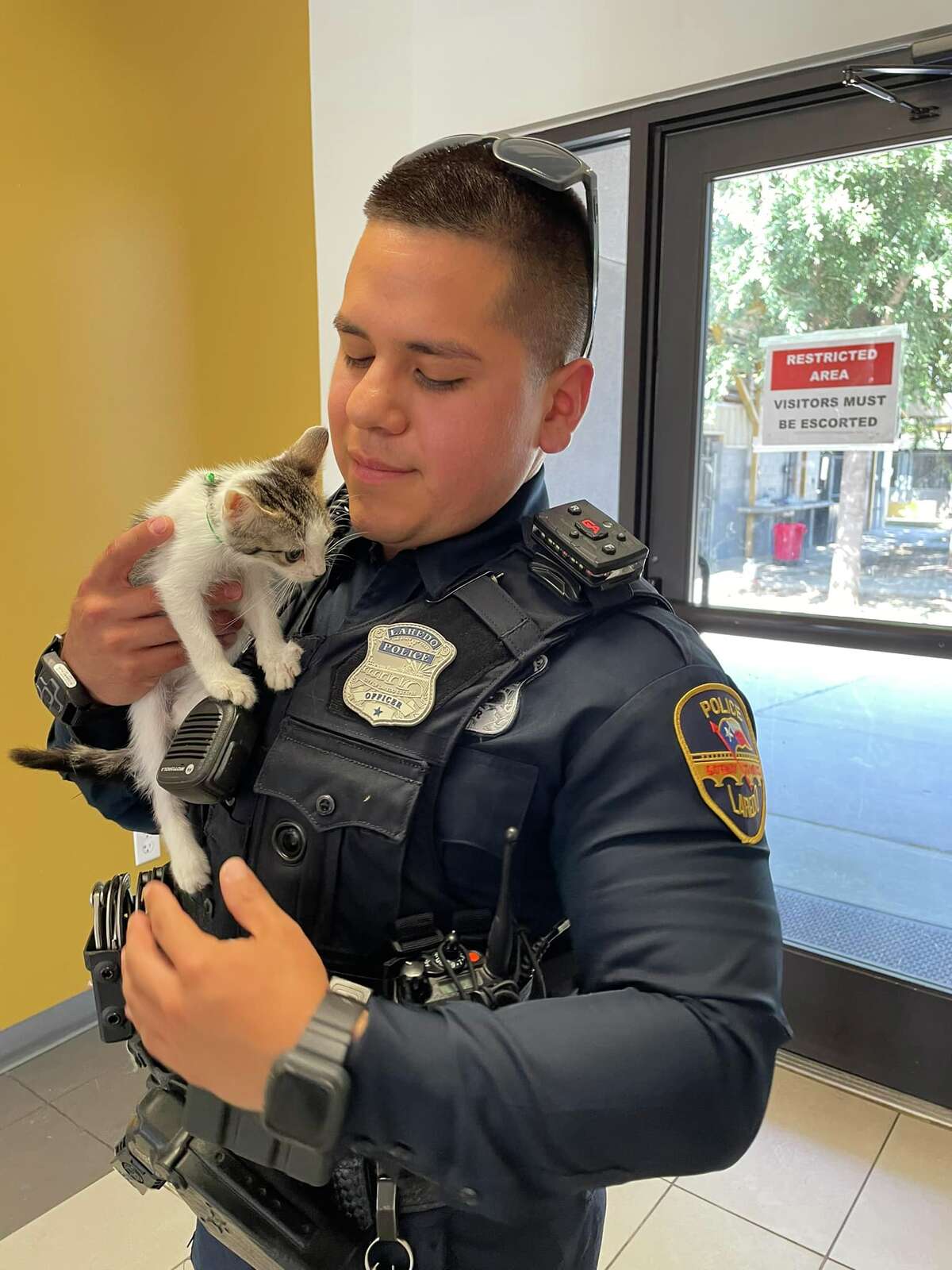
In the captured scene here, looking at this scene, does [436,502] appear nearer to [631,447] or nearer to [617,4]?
[631,447]

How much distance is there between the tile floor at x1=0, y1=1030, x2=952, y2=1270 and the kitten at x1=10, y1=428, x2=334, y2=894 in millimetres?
1218

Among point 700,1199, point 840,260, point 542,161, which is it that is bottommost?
point 700,1199

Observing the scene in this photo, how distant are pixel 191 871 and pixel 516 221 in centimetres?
69

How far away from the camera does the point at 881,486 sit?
2.11 metres

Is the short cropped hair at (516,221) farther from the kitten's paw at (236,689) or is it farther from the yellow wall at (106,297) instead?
the yellow wall at (106,297)

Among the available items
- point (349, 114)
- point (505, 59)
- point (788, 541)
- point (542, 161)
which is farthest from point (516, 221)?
point (349, 114)

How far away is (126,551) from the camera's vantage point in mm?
875

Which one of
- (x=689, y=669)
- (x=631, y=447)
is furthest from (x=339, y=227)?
(x=689, y=669)

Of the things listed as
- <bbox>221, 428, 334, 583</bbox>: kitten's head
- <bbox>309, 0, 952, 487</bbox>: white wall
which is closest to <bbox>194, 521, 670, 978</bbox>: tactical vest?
<bbox>221, 428, 334, 583</bbox>: kitten's head

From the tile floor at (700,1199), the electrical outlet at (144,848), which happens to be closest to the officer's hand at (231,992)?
the tile floor at (700,1199)

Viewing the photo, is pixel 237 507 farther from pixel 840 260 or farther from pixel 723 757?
pixel 840 260

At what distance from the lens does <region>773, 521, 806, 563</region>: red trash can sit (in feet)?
7.49

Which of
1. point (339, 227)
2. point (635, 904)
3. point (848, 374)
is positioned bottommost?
point (635, 904)

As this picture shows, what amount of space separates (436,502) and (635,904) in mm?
375
